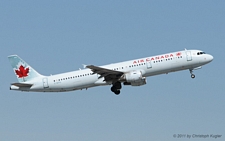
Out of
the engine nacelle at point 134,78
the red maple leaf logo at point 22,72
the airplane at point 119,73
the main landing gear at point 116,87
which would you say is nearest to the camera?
the engine nacelle at point 134,78

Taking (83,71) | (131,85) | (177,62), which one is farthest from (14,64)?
(177,62)

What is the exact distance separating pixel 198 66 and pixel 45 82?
20.4 m

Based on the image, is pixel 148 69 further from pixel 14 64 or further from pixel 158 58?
pixel 14 64

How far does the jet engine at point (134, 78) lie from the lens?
62.1 metres

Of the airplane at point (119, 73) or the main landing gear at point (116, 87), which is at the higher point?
the airplane at point (119, 73)

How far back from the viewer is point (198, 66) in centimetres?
6456

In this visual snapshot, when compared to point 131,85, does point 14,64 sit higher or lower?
higher

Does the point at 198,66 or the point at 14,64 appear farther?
the point at 14,64

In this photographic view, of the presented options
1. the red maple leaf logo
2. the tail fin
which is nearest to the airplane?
the tail fin

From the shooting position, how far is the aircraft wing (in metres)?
62.2

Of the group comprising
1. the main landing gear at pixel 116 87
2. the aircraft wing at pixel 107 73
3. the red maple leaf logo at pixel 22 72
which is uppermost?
the red maple leaf logo at pixel 22 72

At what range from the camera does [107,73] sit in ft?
208

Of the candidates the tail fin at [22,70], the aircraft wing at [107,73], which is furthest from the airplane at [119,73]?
the tail fin at [22,70]

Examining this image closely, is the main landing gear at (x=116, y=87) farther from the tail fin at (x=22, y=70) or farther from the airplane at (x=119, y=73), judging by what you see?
the tail fin at (x=22, y=70)
